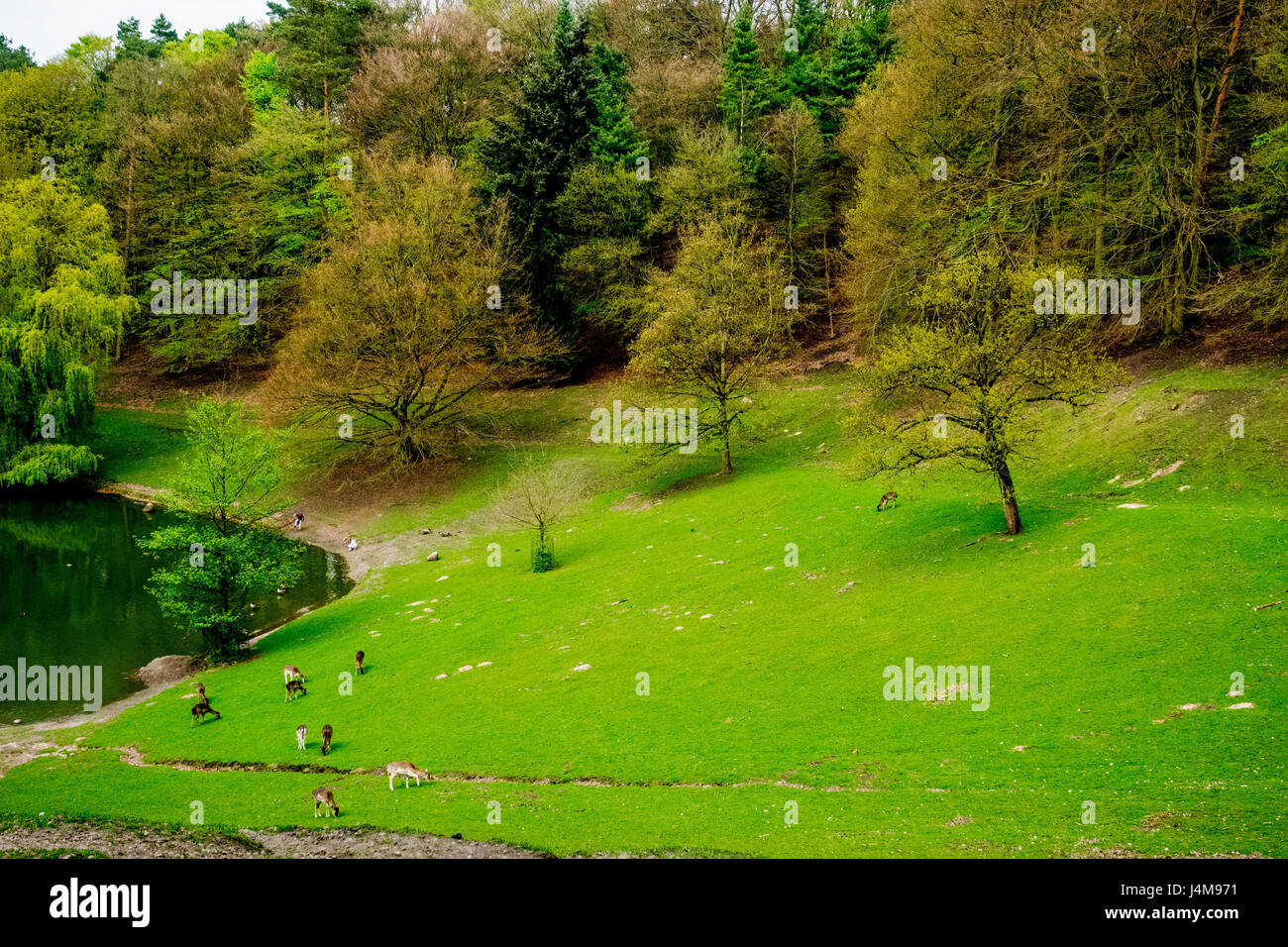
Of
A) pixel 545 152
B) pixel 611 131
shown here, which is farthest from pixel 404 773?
pixel 611 131

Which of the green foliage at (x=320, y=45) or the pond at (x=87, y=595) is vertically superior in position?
the green foliage at (x=320, y=45)

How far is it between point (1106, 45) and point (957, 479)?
75.2 ft

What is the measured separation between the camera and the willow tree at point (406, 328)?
5572cm

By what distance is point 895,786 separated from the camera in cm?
1836

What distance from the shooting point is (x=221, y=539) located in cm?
3597

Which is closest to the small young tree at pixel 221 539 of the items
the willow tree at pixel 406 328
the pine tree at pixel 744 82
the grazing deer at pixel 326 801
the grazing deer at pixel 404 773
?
the willow tree at pixel 406 328

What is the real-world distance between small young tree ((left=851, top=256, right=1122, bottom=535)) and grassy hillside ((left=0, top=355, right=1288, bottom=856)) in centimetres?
395

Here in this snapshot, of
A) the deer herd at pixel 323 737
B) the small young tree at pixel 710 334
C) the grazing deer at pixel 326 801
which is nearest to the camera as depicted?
the grazing deer at pixel 326 801

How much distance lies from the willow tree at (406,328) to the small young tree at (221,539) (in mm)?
16358

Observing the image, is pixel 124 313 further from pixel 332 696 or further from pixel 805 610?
pixel 805 610

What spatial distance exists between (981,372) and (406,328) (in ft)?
122

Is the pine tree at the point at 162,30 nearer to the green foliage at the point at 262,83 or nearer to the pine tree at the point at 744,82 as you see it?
the green foliage at the point at 262,83

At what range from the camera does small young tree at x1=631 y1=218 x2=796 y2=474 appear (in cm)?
4816
